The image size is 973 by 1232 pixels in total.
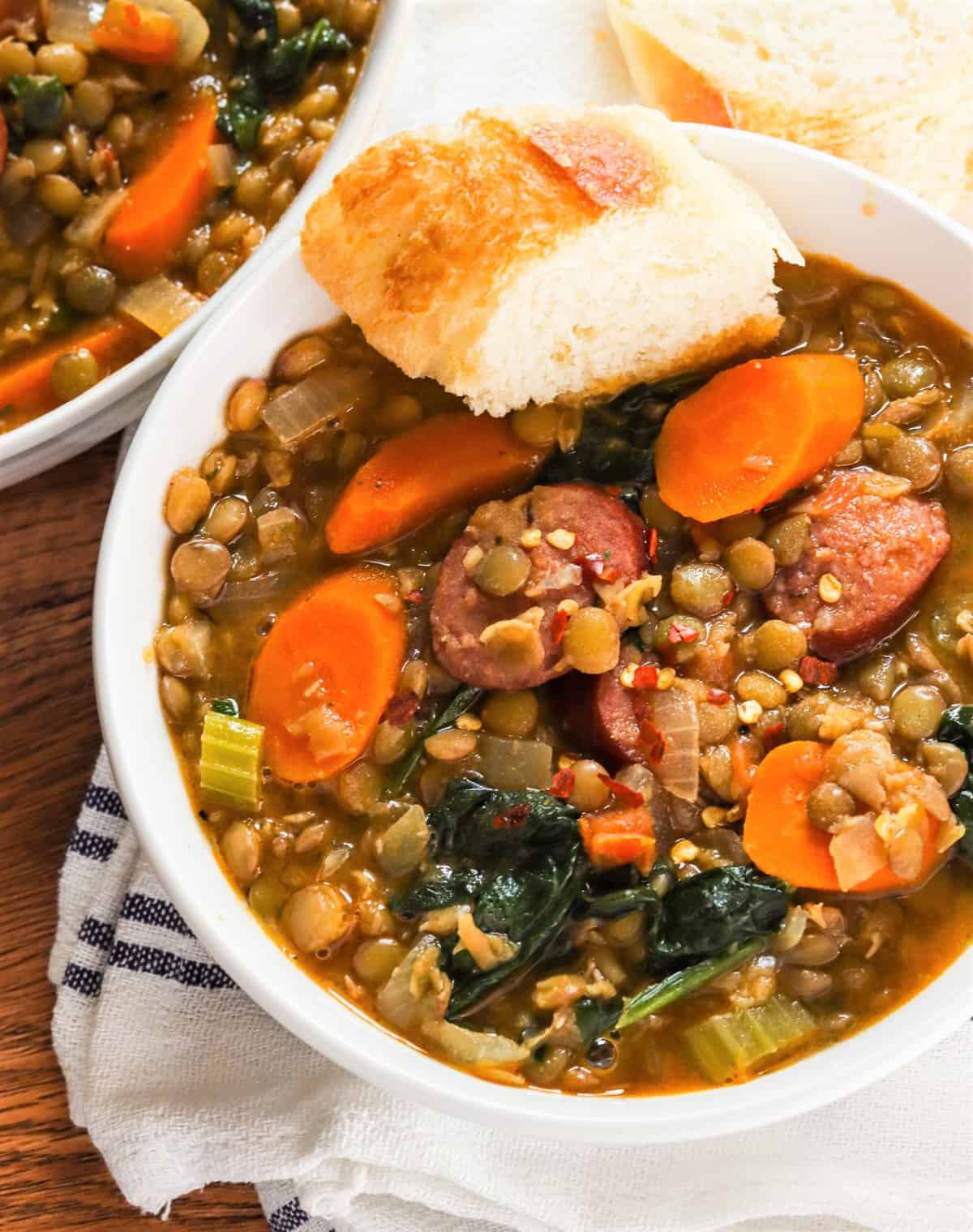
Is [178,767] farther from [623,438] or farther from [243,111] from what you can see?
[243,111]

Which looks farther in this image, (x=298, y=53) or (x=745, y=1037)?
(x=298, y=53)

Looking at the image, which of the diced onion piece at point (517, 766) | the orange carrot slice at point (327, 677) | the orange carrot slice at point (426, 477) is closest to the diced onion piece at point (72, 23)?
the orange carrot slice at point (426, 477)

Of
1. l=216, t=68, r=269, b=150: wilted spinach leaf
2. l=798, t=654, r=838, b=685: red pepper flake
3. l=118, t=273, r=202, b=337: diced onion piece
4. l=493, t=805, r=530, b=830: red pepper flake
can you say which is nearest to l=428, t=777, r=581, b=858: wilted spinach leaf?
l=493, t=805, r=530, b=830: red pepper flake

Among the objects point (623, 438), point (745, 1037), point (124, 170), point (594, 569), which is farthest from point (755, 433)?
point (124, 170)

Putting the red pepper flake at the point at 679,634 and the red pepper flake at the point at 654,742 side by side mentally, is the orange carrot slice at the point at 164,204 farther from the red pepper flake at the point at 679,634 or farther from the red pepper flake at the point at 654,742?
the red pepper flake at the point at 654,742

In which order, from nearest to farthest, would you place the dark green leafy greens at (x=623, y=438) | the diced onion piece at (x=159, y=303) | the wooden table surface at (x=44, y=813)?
1. the dark green leafy greens at (x=623, y=438)
2. the wooden table surface at (x=44, y=813)
3. the diced onion piece at (x=159, y=303)

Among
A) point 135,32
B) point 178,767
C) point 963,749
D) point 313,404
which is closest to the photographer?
point 963,749

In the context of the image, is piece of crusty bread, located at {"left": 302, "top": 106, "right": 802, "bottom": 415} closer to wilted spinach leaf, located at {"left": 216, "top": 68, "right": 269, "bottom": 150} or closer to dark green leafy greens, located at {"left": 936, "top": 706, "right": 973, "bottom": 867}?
wilted spinach leaf, located at {"left": 216, "top": 68, "right": 269, "bottom": 150}
